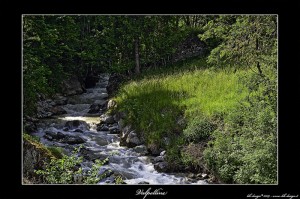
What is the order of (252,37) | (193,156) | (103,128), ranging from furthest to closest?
(103,128), (193,156), (252,37)

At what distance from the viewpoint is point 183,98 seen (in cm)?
1438

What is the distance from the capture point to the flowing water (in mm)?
10562

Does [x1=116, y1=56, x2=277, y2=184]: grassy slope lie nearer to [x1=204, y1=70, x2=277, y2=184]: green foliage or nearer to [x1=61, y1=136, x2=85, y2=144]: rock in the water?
[x1=204, y1=70, x2=277, y2=184]: green foliage

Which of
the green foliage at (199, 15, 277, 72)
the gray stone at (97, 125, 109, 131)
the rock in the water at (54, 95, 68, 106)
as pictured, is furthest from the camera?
the rock in the water at (54, 95, 68, 106)

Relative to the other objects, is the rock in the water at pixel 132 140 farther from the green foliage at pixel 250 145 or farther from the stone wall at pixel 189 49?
the stone wall at pixel 189 49

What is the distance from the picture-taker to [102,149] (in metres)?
13.6

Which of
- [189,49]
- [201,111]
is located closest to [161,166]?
[201,111]

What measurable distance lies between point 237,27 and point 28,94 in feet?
28.8

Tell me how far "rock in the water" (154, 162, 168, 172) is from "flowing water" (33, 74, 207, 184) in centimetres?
13

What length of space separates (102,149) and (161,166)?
3.39m

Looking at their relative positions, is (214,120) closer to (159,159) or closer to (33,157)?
(159,159)

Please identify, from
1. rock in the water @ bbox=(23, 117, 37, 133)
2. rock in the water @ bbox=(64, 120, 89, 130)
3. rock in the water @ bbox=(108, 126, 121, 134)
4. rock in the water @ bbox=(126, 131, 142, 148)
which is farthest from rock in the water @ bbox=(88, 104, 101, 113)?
rock in the water @ bbox=(126, 131, 142, 148)
